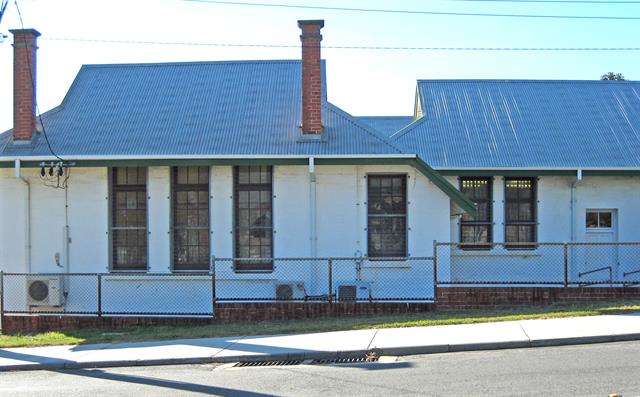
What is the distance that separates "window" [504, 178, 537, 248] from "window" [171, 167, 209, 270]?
315 inches

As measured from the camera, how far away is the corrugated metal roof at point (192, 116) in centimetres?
1591

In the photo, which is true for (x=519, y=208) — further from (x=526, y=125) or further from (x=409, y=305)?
(x=409, y=305)

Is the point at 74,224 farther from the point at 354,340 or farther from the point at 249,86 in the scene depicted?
the point at 354,340

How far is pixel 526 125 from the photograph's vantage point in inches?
790

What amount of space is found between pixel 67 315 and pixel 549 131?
44.1 feet

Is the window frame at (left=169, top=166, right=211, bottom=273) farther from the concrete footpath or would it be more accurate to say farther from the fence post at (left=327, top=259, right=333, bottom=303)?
the concrete footpath

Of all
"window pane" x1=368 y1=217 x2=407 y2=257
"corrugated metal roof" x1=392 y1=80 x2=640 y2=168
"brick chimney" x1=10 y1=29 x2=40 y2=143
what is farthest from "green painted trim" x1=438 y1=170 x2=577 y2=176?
"brick chimney" x1=10 y1=29 x2=40 y2=143

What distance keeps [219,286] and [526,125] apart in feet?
33.0

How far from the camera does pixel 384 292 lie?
1556 centimetres

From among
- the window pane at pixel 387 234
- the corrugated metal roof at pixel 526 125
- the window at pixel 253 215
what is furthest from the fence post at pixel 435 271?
the corrugated metal roof at pixel 526 125

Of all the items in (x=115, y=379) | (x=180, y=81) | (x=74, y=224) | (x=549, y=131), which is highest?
(x=180, y=81)

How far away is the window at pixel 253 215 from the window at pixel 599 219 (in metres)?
8.71

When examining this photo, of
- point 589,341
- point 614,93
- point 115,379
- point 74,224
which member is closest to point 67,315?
point 74,224

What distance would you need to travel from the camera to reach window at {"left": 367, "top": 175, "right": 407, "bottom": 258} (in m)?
15.9
